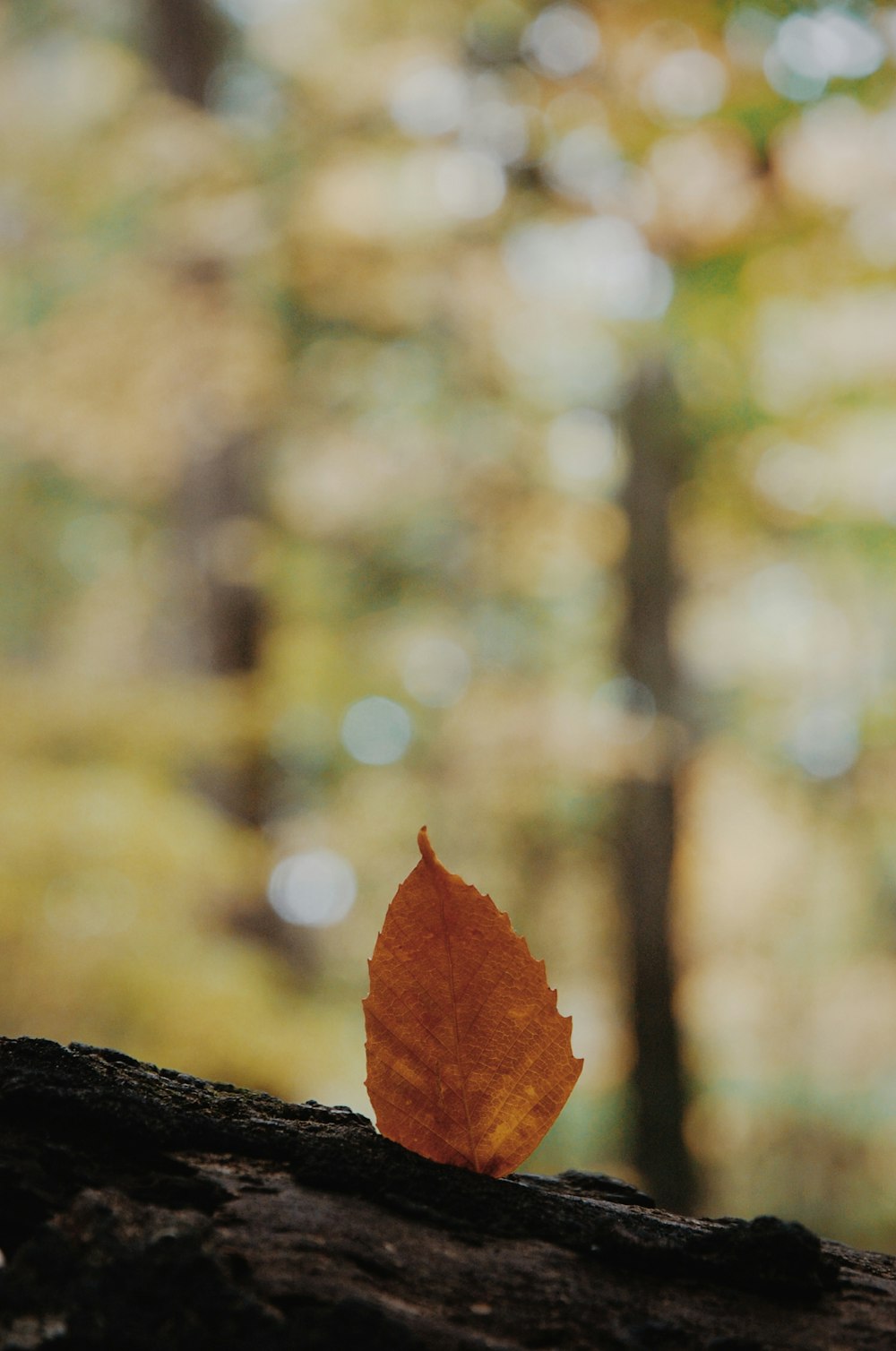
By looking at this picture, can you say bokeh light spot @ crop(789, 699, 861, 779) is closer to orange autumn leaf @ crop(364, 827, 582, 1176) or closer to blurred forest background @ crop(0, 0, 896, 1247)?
blurred forest background @ crop(0, 0, 896, 1247)

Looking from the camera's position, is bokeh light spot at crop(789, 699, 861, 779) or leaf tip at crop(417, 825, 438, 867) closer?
leaf tip at crop(417, 825, 438, 867)

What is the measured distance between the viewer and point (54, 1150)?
0.47 m

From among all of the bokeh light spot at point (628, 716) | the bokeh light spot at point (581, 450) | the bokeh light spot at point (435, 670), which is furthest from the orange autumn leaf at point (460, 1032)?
the bokeh light spot at point (581, 450)

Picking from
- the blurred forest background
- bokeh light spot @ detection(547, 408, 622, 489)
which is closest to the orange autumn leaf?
the blurred forest background

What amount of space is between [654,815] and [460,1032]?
3.87 m

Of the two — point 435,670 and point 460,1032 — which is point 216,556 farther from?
point 460,1032

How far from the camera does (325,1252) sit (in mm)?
438

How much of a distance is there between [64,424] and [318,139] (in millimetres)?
1305

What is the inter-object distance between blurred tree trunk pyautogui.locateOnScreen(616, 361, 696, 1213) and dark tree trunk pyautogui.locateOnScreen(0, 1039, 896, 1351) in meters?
3.57

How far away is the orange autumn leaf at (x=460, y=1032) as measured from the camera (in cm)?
51

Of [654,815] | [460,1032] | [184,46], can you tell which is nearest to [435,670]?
[654,815]

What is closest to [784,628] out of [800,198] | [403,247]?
[403,247]

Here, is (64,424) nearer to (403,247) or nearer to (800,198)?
(403,247)

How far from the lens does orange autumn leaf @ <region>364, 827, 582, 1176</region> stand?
0.51 meters
